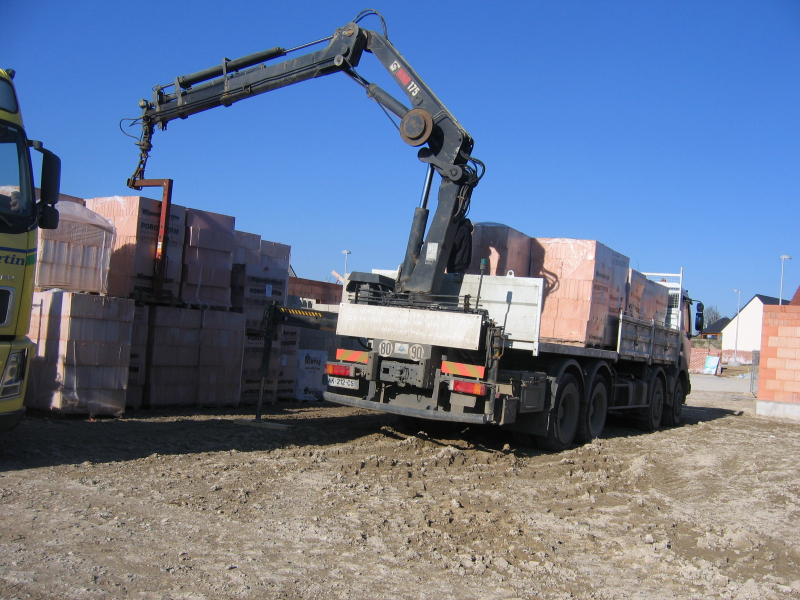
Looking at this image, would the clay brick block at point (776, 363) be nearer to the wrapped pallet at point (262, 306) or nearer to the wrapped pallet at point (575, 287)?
the wrapped pallet at point (575, 287)

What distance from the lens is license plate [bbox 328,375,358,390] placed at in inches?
334

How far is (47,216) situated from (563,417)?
7101 millimetres

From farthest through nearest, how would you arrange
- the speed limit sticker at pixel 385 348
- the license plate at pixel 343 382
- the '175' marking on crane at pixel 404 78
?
the '175' marking on crane at pixel 404 78
the license plate at pixel 343 382
the speed limit sticker at pixel 385 348

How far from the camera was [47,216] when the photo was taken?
→ 6.34 m

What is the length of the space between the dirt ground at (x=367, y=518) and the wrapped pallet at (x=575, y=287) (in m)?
1.82

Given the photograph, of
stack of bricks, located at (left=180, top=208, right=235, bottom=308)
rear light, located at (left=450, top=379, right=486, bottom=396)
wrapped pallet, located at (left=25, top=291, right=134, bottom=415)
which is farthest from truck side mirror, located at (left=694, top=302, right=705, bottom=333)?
wrapped pallet, located at (left=25, top=291, right=134, bottom=415)

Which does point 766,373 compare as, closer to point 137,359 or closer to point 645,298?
point 645,298

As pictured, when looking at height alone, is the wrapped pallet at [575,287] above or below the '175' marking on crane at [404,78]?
below

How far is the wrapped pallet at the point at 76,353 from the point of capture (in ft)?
29.1

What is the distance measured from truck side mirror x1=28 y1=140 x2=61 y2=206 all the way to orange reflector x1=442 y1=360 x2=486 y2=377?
4.51m

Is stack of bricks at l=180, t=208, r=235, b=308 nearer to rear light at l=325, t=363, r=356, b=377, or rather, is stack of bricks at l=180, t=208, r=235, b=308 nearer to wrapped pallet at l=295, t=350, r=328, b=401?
wrapped pallet at l=295, t=350, r=328, b=401

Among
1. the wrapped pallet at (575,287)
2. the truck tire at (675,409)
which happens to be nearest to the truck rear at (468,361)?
the wrapped pallet at (575,287)

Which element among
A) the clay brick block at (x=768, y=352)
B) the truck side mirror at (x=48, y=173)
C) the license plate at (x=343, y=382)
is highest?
the truck side mirror at (x=48, y=173)

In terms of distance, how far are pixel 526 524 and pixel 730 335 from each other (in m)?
79.6
